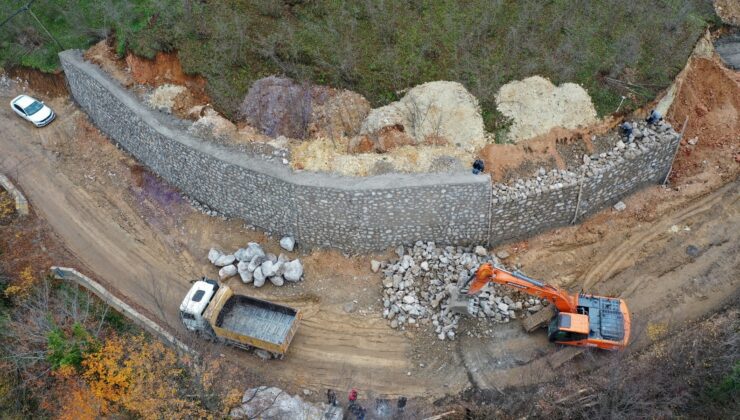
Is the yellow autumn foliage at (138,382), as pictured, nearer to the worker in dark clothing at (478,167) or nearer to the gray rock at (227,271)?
the gray rock at (227,271)

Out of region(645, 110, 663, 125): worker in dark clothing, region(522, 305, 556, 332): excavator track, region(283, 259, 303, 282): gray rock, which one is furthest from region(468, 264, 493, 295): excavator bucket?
region(645, 110, 663, 125): worker in dark clothing

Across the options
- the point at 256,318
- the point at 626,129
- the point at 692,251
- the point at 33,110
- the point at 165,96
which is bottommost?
the point at 256,318

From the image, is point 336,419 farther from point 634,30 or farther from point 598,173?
point 634,30

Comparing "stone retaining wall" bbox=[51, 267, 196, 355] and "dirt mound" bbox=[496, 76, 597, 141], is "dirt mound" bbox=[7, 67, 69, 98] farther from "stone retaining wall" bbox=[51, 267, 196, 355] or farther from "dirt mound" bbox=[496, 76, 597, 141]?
"dirt mound" bbox=[496, 76, 597, 141]

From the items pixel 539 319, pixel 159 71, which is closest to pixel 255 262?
pixel 159 71

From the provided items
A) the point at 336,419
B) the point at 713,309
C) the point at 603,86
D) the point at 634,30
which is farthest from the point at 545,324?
the point at 634,30

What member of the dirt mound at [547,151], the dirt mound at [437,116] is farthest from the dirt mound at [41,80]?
the dirt mound at [547,151]

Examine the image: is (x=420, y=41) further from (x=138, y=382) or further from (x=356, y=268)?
(x=138, y=382)

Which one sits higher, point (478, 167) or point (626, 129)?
point (626, 129)
